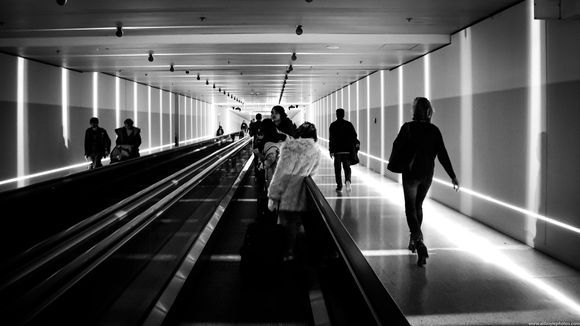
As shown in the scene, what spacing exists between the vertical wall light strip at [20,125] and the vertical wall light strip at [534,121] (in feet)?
36.5

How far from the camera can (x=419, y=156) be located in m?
5.33

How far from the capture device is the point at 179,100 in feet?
96.7

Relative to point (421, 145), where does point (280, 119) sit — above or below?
above

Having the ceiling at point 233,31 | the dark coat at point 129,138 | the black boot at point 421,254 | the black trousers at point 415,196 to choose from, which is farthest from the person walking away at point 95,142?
the black boot at point 421,254

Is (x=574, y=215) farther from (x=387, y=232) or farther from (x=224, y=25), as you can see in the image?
(x=224, y=25)

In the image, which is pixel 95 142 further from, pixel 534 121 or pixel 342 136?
pixel 534 121

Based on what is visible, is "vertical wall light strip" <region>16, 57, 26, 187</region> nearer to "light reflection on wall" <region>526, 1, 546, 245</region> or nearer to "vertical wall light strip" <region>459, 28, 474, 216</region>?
"vertical wall light strip" <region>459, 28, 474, 216</region>

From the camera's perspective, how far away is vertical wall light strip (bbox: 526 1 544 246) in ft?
20.3

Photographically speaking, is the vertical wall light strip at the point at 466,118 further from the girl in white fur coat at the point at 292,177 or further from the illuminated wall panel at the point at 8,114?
the illuminated wall panel at the point at 8,114


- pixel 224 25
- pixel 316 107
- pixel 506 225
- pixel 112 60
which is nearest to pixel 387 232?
pixel 506 225

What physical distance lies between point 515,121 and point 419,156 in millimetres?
2354

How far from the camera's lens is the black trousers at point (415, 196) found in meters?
5.38

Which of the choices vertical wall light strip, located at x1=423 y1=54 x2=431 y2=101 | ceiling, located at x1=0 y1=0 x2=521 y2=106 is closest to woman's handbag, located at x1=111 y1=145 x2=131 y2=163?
ceiling, located at x1=0 y1=0 x2=521 y2=106

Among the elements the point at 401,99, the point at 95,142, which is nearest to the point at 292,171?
the point at 95,142
